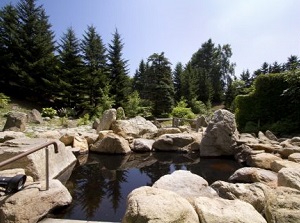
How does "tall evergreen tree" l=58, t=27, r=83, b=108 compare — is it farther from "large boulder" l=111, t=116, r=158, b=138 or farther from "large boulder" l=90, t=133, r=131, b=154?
"large boulder" l=90, t=133, r=131, b=154

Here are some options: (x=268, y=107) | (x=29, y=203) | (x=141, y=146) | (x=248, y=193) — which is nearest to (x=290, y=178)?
(x=248, y=193)

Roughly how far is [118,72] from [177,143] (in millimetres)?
14901

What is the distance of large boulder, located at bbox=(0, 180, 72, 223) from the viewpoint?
2.88 m

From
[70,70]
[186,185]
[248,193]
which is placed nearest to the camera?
[248,193]

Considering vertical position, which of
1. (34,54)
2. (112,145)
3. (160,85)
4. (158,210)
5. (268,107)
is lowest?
(158,210)

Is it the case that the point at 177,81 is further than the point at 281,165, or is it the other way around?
the point at 177,81

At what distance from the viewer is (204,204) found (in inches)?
115

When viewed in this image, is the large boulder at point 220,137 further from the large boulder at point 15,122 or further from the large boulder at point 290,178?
the large boulder at point 15,122

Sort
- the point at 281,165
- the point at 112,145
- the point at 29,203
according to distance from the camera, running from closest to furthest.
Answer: the point at 29,203, the point at 281,165, the point at 112,145

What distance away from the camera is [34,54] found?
67.7 feet

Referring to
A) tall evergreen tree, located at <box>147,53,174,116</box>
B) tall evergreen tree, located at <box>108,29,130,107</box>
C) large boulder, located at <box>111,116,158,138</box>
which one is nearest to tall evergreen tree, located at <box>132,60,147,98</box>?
tall evergreen tree, located at <box>147,53,174,116</box>

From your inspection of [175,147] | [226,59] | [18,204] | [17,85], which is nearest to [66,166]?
[18,204]

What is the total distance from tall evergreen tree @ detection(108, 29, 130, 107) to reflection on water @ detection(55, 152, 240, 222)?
13625 millimetres

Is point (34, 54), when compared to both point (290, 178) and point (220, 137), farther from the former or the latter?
point (290, 178)
